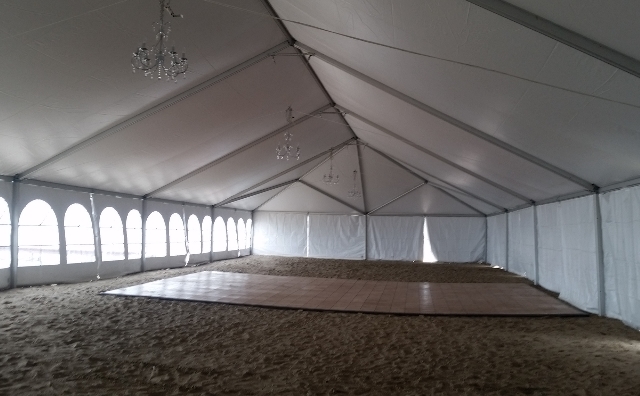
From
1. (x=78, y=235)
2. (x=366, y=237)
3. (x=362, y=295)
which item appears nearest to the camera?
(x=362, y=295)

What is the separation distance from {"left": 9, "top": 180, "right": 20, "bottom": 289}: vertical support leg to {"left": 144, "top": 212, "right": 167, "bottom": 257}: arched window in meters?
4.26

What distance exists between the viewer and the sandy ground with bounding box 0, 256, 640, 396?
3822mm

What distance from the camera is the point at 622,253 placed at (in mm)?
6613

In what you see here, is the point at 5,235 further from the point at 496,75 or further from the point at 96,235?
the point at 496,75

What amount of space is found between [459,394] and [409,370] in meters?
0.72

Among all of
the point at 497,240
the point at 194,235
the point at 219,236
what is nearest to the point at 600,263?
the point at 497,240

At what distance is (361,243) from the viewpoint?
762 inches

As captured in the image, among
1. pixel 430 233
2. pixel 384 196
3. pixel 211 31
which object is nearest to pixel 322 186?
pixel 384 196

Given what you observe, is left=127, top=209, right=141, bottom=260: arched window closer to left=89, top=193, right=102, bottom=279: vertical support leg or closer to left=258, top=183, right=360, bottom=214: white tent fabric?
left=89, top=193, right=102, bottom=279: vertical support leg

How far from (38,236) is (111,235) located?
2.20 m

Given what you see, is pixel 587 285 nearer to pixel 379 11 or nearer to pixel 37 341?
pixel 379 11

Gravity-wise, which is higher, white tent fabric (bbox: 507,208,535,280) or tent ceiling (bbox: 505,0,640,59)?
tent ceiling (bbox: 505,0,640,59)

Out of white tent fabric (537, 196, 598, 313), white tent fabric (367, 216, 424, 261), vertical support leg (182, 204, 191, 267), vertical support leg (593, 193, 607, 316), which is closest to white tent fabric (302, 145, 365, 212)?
white tent fabric (367, 216, 424, 261)

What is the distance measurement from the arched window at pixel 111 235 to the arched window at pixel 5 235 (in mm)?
2477
